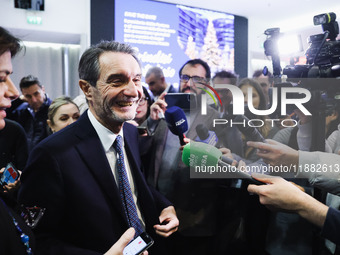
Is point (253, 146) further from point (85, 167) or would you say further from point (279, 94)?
point (85, 167)

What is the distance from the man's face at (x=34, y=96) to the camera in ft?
10.7

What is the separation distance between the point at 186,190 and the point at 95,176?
0.59 metres

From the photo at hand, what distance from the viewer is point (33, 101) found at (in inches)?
128

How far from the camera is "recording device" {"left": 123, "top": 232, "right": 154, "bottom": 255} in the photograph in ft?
3.43

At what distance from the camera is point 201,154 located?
1239 millimetres

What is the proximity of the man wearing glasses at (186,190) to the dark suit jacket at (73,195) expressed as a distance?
46cm

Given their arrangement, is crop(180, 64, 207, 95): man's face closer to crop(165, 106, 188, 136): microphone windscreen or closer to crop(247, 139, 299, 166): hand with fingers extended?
crop(165, 106, 188, 136): microphone windscreen

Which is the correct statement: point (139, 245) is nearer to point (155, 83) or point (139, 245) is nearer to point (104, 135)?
point (104, 135)

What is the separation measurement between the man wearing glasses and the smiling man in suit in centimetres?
21

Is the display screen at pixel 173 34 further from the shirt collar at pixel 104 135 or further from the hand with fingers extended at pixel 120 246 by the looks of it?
the hand with fingers extended at pixel 120 246

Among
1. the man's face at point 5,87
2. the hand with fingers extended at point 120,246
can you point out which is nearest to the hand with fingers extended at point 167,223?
the hand with fingers extended at point 120,246

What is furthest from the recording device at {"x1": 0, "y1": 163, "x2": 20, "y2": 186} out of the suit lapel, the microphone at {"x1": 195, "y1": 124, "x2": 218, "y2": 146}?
the microphone at {"x1": 195, "y1": 124, "x2": 218, "y2": 146}

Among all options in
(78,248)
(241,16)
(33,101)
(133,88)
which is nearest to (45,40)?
(33,101)

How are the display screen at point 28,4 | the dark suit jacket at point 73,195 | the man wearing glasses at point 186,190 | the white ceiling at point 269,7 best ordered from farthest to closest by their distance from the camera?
the white ceiling at point 269,7
the display screen at point 28,4
the man wearing glasses at point 186,190
the dark suit jacket at point 73,195
